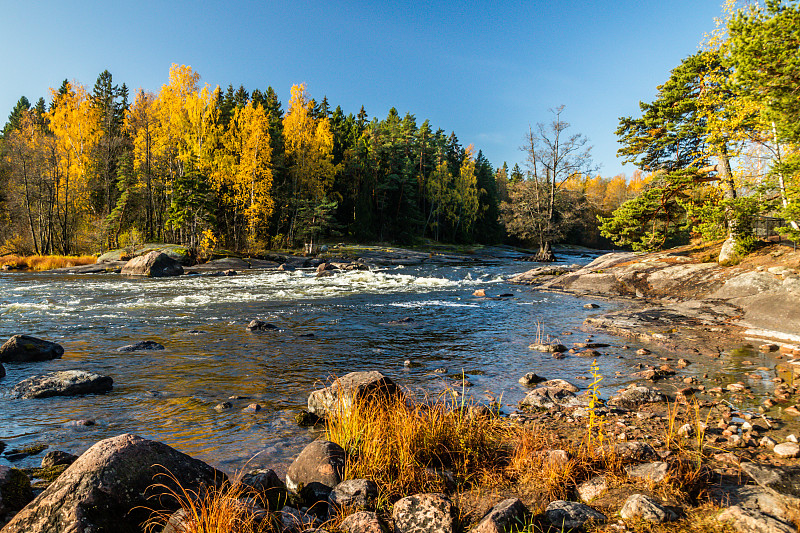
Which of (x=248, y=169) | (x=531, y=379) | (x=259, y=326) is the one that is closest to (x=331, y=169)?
(x=248, y=169)

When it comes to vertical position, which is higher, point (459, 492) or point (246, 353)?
point (459, 492)

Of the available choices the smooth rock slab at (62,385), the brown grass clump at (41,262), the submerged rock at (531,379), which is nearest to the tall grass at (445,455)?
the submerged rock at (531,379)

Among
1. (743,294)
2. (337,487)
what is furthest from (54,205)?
(743,294)

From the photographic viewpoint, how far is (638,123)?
23.1 meters

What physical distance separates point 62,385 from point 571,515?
8.86 meters

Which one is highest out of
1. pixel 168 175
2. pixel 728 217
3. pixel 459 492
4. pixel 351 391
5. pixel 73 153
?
pixel 73 153

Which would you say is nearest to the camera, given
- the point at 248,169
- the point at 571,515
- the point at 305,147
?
the point at 571,515

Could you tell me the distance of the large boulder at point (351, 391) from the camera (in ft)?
19.6

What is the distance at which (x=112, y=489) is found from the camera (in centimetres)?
363

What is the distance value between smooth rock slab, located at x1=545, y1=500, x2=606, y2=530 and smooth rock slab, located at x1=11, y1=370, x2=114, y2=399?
819cm

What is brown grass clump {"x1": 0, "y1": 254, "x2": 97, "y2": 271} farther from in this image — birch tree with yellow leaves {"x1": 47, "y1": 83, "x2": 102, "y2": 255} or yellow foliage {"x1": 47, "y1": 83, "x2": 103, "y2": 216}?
yellow foliage {"x1": 47, "y1": 83, "x2": 103, "y2": 216}

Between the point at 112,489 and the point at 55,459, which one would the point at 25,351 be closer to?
the point at 55,459

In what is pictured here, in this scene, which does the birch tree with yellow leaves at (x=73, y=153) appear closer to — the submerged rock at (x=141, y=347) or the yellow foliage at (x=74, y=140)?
the yellow foliage at (x=74, y=140)

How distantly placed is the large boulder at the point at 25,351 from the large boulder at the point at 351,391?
7637mm
